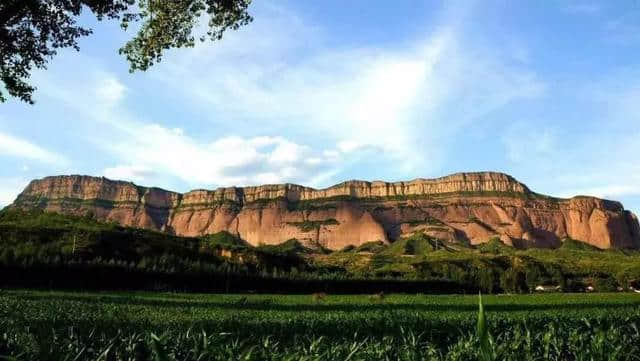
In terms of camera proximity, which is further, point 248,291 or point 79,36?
point 248,291

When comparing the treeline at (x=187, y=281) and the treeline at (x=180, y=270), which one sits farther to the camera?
the treeline at (x=180, y=270)

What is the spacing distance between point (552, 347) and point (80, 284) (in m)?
54.9

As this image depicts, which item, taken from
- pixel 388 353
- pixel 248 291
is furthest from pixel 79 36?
pixel 248 291

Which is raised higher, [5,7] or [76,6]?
[76,6]

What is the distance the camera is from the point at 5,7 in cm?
1711

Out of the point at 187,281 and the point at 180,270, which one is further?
the point at 180,270

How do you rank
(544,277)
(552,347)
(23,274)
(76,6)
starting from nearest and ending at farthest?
(552,347)
(76,6)
(23,274)
(544,277)

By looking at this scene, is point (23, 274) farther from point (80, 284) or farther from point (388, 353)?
point (388, 353)

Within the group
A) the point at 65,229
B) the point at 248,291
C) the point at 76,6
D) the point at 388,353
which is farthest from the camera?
the point at 65,229

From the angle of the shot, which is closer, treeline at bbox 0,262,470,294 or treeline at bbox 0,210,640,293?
treeline at bbox 0,262,470,294

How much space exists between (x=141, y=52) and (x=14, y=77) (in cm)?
487

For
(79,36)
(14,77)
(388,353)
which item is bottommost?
(388,353)

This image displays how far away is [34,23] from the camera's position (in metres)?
20.6

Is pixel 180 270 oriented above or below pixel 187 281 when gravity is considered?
above
